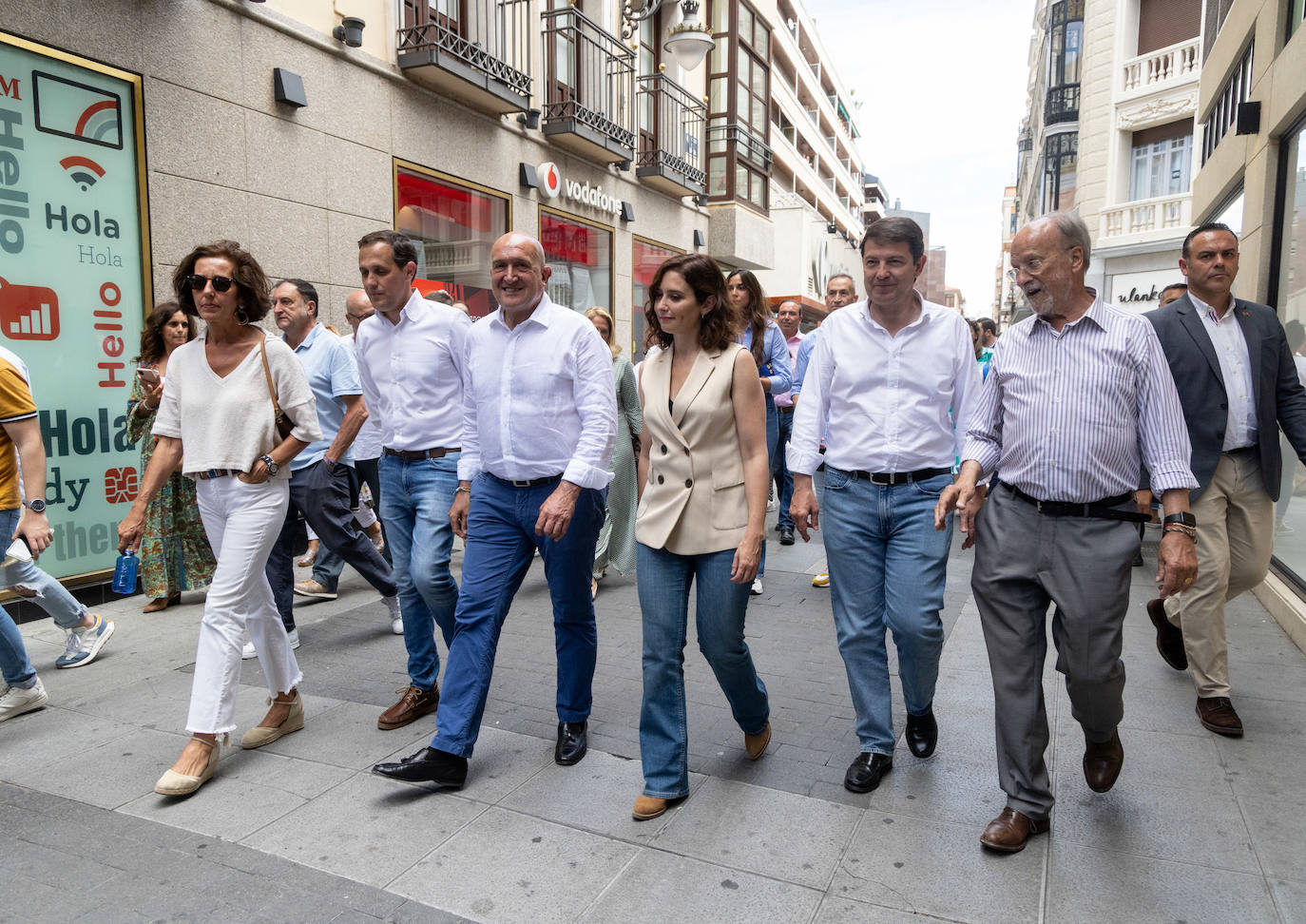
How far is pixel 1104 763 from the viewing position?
3.28m

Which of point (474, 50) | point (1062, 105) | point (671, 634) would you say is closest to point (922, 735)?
point (671, 634)

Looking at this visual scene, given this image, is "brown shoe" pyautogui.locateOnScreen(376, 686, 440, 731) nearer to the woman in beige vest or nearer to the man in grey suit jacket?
the woman in beige vest

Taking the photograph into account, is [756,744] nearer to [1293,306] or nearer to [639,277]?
[1293,306]

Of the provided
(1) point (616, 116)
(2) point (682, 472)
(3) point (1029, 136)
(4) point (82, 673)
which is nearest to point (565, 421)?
(2) point (682, 472)

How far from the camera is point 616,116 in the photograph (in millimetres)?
14117

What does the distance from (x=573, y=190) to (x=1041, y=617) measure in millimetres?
10909

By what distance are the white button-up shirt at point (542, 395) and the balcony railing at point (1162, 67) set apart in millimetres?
21773

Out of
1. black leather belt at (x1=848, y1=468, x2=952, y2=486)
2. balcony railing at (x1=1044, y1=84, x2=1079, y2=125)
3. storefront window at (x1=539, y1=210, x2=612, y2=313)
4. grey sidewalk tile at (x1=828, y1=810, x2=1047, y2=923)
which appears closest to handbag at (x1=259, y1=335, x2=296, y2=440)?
black leather belt at (x1=848, y1=468, x2=952, y2=486)

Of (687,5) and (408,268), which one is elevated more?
(687,5)

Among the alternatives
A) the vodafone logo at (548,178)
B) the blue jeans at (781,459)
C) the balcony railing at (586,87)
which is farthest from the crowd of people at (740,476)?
the balcony railing at (586,87)

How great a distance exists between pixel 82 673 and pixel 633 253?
37.2ft

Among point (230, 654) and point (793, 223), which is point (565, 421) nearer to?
point (230, 654)

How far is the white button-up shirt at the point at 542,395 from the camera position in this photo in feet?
12.0

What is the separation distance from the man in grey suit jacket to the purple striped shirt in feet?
4.97
